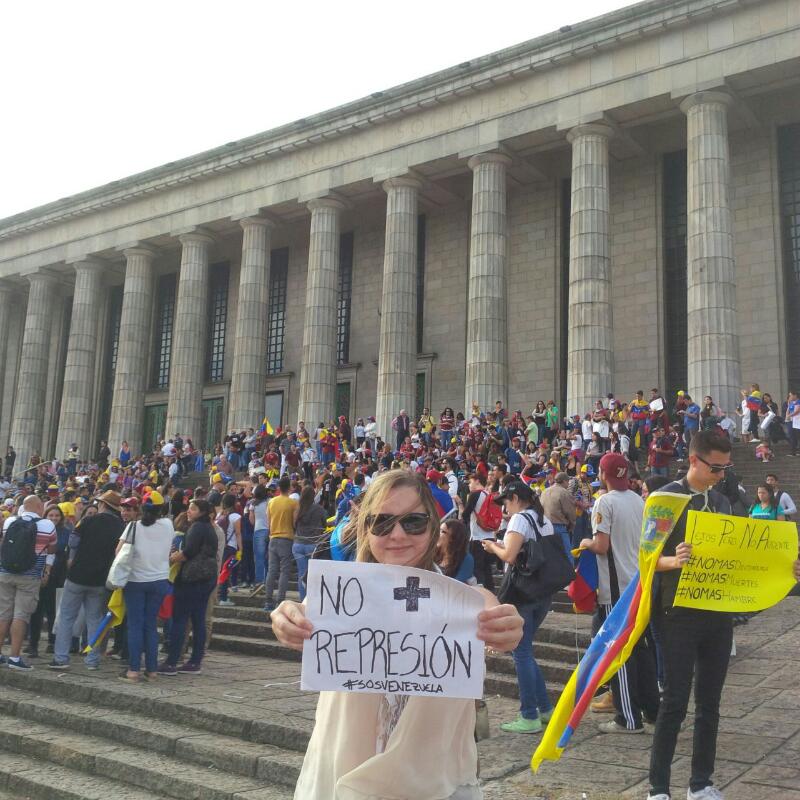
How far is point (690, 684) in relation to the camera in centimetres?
459

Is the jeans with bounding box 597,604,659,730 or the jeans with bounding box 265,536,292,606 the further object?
the jeans with bounding box 265,536,292,606

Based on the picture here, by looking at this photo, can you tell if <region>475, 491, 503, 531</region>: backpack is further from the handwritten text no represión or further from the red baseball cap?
the handwritten text no represión

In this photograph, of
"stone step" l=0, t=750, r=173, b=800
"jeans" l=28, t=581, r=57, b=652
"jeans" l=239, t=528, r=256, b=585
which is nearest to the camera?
"stone step" l=0, t=750, r=173, b=800

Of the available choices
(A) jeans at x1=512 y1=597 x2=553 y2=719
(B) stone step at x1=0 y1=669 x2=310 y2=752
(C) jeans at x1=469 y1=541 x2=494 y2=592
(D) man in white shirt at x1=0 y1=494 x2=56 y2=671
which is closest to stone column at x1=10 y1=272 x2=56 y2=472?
(D) man in white shirt at x1=0 y1=494 x2=56 y2=671

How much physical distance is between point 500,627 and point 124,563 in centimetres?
674

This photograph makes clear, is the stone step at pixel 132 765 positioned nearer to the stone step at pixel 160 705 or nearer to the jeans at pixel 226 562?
the stone step at pixel 160 705

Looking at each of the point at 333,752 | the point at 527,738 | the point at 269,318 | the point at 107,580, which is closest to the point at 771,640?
the point at 527,738

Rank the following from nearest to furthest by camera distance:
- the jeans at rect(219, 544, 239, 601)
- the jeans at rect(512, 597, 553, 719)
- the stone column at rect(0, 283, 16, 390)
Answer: the jeans at rect(512, 597, 553, 719), the jeans at rect(219, 544, 239, 601), the stone column at rect(0, 283, 16, 390)

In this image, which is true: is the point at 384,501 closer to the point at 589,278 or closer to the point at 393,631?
the point at 393,631

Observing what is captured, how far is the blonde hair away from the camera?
8.67 feet

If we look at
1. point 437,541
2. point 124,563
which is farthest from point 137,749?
point 437,541

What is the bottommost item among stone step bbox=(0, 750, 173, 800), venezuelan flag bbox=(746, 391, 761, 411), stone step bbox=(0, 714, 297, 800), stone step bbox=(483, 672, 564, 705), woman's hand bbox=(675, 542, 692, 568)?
stone step bbox=(0, 750, 173, 800)

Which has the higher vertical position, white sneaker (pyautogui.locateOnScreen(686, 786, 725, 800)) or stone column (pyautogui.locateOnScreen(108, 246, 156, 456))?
stone column (pyautogui.locateOnScreen(108, 246, 156, 456))

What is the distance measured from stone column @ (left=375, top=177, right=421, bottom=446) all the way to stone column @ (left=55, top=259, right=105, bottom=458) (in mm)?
14734
